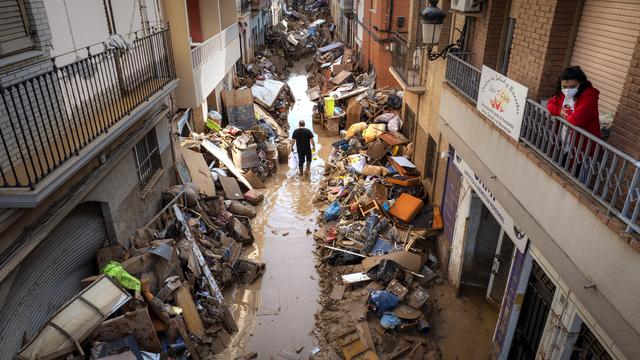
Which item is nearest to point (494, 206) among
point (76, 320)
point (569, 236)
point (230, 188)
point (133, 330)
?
point (569, 236)

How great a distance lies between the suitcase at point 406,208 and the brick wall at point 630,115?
19.2ft

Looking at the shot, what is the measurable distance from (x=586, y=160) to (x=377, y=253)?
5910mm

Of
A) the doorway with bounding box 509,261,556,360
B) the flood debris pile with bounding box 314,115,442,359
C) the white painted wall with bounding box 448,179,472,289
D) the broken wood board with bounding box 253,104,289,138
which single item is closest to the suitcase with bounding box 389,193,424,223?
the flood debris pile with bounding box 314,115,442,359

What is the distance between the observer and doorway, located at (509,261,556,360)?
591cm

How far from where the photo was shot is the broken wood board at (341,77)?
2206cm

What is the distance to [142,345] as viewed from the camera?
21.1 ft

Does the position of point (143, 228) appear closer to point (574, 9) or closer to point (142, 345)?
point (142, 345)

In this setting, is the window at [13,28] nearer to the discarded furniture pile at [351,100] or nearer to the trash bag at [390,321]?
the trash bag at [390,321]

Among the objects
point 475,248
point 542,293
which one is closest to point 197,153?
point 475,248

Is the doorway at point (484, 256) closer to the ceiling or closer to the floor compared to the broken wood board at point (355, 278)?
closer to the ceiling

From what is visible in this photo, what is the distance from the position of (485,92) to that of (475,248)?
344cm

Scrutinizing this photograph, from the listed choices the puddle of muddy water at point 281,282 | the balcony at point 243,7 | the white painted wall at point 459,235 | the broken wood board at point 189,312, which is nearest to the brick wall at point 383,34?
the puddle of muddy water at point 281,282

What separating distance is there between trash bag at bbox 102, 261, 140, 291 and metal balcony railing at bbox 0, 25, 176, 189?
82.4 inches

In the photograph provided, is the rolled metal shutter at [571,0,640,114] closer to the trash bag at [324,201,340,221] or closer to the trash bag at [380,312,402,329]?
the trash bag at [380,312,402,329]
